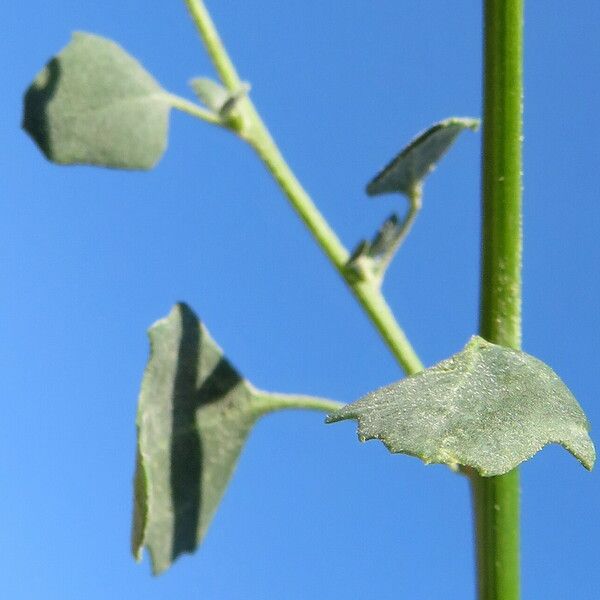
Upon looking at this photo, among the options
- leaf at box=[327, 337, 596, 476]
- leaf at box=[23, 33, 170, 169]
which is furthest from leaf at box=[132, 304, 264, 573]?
leaf at box=[327, 337, 596, 476]

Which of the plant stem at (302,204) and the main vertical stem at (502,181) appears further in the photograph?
the plant stem at (302,204)

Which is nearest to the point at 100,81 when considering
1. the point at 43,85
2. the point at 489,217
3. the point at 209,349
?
the point at 43,85

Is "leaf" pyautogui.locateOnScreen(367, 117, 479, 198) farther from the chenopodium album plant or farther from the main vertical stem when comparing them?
the main vertical stem

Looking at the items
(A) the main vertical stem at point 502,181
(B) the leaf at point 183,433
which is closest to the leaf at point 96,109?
(B) the leaf at point 183,433

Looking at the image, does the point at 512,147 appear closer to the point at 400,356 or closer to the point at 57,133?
the point at 400,356

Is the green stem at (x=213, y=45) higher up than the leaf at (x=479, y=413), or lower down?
higher up

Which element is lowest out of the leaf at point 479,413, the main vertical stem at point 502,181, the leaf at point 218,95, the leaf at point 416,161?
the leaf at point 479,413

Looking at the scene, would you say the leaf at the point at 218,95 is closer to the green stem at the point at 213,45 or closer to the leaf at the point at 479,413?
the green stem at the point at 213,45
